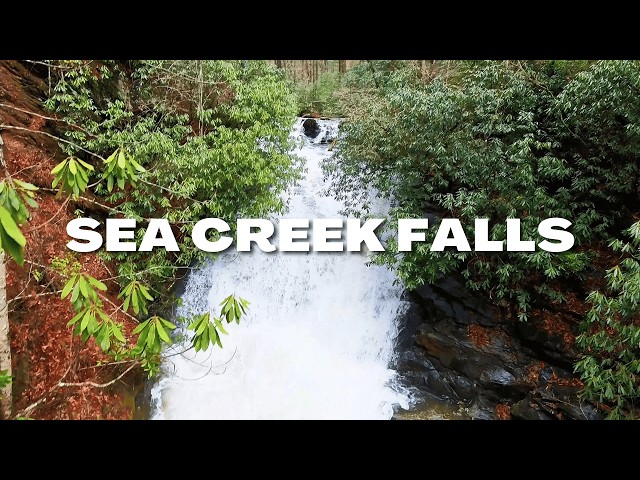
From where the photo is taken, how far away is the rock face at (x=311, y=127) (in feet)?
22.4

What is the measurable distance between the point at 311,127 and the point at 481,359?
183 inches

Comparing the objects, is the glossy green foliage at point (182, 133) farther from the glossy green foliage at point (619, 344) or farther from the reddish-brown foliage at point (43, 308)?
the glossy green foliage at point (619, 344)

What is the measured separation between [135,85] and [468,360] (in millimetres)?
4929

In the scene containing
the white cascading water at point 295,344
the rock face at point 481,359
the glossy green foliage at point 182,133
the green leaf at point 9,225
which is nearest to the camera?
the green leaf at point 9,225

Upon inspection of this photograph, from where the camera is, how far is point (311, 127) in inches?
272

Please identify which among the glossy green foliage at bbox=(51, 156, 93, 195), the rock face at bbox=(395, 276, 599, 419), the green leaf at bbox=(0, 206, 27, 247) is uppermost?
the glossy green foliage at bbox=(51, 156, 93, 195)

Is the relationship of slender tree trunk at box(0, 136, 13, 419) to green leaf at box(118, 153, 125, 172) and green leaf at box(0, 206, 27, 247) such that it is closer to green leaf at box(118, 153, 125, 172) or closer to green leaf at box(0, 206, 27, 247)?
green leaf at box(118, 153, 125, 172)

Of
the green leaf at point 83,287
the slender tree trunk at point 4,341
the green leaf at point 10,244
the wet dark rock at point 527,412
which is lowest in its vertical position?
the wet dark rock at point 527,412

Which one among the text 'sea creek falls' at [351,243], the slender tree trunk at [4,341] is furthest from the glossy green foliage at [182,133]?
the slender tree trunk at [4,341]

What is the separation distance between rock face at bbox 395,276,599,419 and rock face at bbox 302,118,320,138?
3.49m

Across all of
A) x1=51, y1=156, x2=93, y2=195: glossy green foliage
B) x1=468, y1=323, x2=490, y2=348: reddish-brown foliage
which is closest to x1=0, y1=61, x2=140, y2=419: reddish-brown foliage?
x1=51, y1=156, x2=93, y2=195: glossy green foliage

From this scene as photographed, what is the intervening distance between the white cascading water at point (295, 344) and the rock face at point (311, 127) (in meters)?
1.73

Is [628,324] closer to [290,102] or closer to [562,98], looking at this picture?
[562,98]

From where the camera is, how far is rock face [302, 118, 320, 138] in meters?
6.84
